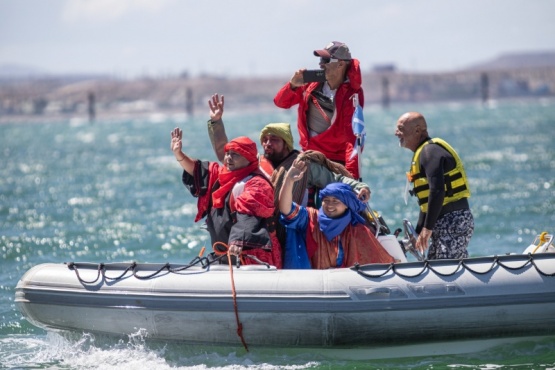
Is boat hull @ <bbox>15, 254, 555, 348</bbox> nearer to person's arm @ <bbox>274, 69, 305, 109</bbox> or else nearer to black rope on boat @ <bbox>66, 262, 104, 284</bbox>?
black rope on boat @ <bbox>66, 262, 104, 284</bbox>

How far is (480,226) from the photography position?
14.0 metres

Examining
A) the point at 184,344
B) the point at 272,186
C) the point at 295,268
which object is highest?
the point at 272,186

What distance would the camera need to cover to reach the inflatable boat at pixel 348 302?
746 cm

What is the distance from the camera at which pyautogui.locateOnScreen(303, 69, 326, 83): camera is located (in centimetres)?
856

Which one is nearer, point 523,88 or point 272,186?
point 272,186

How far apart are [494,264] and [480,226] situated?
6573 millimetres

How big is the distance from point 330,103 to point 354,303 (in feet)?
6.31

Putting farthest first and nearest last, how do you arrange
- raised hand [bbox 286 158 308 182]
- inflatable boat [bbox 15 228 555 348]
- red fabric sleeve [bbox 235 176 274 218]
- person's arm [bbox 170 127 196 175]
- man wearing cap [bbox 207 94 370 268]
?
person's arm [bbox 170 127 196 175] < man wearing cap [bbox 207 94 370 268] < red fabric sleeve [bbox 235 176 274 218] < raised hand [bbox 286 158 308 182] < inflatable boat [bbox 15 228 555 348]

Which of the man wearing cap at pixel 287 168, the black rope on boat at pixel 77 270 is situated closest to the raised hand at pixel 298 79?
the man wearing cap at pixel 287 168

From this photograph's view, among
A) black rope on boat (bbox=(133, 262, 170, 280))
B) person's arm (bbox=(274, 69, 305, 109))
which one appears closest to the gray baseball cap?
person's arm (bbox=(274, 69, 305, 109))

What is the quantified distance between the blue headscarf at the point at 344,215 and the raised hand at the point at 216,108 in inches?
48.2

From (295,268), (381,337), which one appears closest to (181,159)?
(295,268)

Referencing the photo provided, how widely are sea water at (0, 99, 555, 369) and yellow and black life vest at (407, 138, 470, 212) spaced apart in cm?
112

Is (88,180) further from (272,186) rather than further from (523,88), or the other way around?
(523,88)
